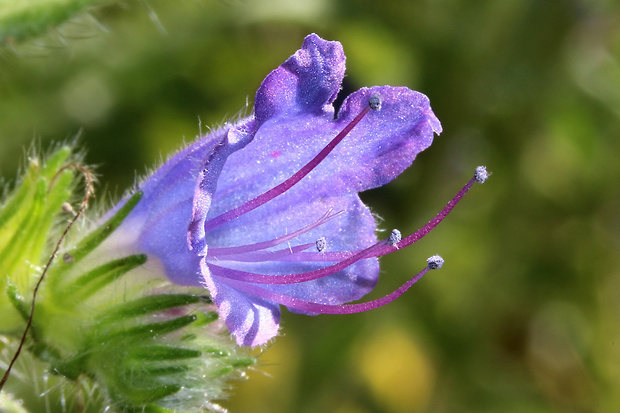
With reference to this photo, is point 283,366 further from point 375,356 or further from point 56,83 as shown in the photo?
point 56,83

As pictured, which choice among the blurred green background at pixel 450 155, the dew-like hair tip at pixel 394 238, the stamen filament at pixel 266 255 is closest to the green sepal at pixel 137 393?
the stamen filament at pixel 266 255

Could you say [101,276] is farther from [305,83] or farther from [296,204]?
[305,83]

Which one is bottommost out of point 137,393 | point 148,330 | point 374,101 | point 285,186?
point 137,393

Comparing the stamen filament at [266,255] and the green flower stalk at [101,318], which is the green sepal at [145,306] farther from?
the stamen filament at [266,255]

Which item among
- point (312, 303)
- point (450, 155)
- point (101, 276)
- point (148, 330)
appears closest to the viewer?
point (312, 303)

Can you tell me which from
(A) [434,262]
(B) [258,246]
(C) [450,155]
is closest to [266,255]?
(B) [258,246]

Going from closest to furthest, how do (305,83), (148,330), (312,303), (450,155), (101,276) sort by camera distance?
(305,83), (312,303), (148,330), (101,276), (450,155)

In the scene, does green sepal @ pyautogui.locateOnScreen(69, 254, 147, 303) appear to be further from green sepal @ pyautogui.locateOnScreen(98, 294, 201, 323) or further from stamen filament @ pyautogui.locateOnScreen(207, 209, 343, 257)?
stamen filament @ pyautogui.locateOnScreen(207, 209, 343, 257)
